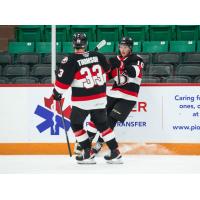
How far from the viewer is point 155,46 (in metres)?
8.10

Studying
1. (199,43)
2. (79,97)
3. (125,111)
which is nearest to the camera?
(79,97)

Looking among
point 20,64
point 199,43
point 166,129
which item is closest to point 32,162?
point 166,129

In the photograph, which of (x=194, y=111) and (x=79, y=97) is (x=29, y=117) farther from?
(x=194, y=111)

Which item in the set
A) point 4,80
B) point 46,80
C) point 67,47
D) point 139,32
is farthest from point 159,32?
point 4,80

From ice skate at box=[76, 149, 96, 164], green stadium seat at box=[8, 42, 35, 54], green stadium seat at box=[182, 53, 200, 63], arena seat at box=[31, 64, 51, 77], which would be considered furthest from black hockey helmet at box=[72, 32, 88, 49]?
green stadium seat at box=[8, 42, 35, 54]

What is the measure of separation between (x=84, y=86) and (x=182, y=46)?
290 centimetres

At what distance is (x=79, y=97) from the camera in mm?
5605

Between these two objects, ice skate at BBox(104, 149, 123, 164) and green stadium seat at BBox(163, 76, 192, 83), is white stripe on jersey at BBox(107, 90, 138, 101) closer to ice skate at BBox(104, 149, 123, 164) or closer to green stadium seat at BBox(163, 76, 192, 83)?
ice skate at BBox(104, 149, 123, 164)

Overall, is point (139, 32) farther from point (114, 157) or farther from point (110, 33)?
point (114, 157)

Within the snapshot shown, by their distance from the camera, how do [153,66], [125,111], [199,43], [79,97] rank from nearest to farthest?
[79,97]
[125,111]
[153,66]
[199,43]

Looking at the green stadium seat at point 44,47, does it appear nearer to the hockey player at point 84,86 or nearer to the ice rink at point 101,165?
the ice rink at point 101,165

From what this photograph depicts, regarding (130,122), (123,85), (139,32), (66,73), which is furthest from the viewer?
(139,32)

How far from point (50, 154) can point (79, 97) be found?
100cm

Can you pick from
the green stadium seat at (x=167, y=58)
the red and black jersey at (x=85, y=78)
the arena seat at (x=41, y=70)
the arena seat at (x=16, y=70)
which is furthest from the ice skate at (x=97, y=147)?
the green stadium seat at (x=167, y=58)
